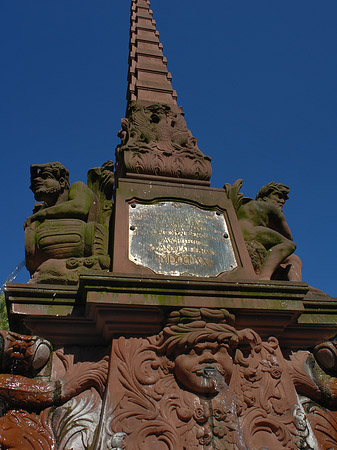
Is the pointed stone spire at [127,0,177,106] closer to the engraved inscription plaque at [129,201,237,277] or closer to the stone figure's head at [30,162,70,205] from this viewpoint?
the stone figure's head at [30,162,70,205]

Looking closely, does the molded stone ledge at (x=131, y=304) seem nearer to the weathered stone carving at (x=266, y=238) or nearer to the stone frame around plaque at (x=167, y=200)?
the stone frame around plaque at (x=167, y=200)

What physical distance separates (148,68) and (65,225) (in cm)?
555

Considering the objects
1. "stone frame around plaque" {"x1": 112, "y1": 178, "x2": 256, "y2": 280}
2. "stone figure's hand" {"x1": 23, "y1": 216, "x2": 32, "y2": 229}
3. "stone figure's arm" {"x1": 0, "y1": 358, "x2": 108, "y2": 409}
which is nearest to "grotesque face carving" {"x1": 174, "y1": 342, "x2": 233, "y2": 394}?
"stone figure's arm" {"x1": 0, "y1": 358, "x2": 108, "y2": 409}

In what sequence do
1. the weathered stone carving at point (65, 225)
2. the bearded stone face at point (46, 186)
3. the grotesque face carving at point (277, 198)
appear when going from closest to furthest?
the weathered stone carving at point (65, 225) → the bearded stone face at point (46, 186) → the grotesque face carving at point (277, 198)

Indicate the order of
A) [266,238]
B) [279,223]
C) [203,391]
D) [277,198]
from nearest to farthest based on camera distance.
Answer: [203,391]
[266,238]
[279,223]
[277,198]

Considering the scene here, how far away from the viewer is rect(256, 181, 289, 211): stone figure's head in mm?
6129

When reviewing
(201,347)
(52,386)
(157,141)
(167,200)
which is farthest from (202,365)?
(157,141)

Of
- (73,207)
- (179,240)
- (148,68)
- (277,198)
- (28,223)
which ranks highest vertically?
(148,68)

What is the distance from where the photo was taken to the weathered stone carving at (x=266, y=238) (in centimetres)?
459

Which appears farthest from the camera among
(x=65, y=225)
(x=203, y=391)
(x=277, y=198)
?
(x=277, y=198)

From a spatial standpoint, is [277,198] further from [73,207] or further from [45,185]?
[45,185]

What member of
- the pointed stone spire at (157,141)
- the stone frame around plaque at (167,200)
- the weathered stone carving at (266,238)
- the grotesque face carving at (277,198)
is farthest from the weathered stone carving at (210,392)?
the grotesque face carving at (277,198)

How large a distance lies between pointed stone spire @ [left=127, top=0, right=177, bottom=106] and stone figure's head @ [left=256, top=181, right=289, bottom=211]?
2607 millimetres

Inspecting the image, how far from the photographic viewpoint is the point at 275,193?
6.18 metres
